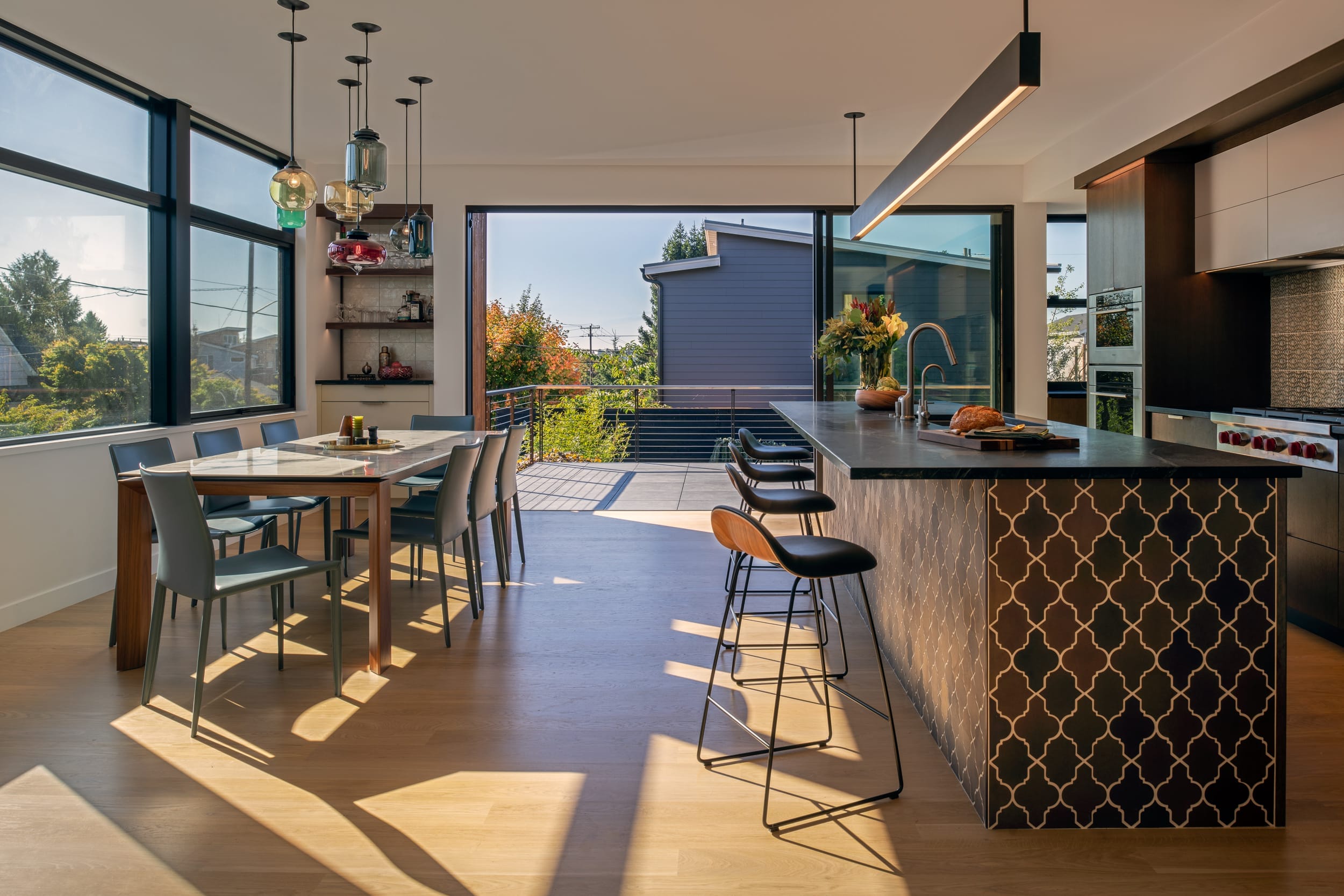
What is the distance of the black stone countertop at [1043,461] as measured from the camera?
84.4 inches

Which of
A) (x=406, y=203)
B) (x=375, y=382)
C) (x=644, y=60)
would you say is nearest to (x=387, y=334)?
(x=375, y=382)

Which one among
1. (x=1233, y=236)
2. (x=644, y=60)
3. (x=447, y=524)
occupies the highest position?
(x=644, y=60)

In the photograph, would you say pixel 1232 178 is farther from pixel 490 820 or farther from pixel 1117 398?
pixel 490 820

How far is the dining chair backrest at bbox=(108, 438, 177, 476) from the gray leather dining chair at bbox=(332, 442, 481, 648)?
2.92 feet

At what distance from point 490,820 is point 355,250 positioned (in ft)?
9.82

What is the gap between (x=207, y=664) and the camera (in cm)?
357

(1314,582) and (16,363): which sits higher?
(16,363)

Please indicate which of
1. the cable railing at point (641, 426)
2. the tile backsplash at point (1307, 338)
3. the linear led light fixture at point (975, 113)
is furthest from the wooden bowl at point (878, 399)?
the cable railing at point (641, 426)

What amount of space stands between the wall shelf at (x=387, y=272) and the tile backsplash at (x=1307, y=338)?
5.62 metres

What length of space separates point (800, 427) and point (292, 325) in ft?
15.8

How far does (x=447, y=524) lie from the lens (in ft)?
12.8

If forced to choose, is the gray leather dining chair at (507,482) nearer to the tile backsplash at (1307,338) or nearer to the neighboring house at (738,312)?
the tile backsplash at (1307,338)

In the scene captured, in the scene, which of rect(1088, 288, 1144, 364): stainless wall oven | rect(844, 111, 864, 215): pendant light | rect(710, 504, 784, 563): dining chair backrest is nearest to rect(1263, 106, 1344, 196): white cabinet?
rect(1088, 288, 1144, 364): stainless wall oven

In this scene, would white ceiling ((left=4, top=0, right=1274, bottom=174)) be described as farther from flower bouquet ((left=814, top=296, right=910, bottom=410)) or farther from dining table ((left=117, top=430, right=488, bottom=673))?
dining table ((left=117, top=430, right=488, bottom=673))
